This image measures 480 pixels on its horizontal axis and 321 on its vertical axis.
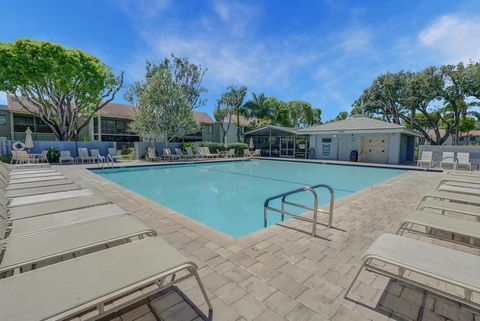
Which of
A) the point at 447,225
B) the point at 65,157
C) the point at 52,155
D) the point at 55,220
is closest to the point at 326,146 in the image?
the point at 447,225

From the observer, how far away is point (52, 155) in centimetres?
1430

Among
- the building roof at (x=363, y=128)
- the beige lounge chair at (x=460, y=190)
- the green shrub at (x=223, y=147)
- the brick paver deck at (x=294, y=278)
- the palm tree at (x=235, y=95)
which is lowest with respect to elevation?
the brick paver deck at (x=294, y=278)

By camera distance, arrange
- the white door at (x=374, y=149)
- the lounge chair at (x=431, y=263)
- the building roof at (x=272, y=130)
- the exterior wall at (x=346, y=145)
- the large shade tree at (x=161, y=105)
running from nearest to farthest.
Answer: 1. the lounge chair at (x=431, y=263)
2. the exterior wall at (x=346, y=145)
3. the white door at (x=374, y=149)
4. the large shade tree at (x=161, y=105)
5. the building roof at (x=272, y=130)

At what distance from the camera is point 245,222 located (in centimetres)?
577

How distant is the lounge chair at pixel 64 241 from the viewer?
5.90 feet

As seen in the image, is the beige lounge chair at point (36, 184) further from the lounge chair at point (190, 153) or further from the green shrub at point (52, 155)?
the lounge chair at point (190, 153)

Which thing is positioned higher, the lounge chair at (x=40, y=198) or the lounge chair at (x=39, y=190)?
the lounge chair at (x=39, y=190)

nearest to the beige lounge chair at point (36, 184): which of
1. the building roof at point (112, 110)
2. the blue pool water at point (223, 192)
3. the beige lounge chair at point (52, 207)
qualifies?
the beige lounge chair at point (52, 207)

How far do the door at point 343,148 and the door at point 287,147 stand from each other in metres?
4.22

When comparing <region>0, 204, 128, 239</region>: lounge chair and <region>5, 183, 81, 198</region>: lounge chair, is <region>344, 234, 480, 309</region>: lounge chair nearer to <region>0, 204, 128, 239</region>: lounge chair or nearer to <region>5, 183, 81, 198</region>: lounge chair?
<region>0, 204, 128, 239</region>: lounge chair

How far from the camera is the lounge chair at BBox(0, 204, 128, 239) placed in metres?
2.33

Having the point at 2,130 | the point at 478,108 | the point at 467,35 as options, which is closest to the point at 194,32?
the point at 467,35

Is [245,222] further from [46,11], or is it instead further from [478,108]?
[478,108]

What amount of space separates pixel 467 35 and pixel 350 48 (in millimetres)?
5122
